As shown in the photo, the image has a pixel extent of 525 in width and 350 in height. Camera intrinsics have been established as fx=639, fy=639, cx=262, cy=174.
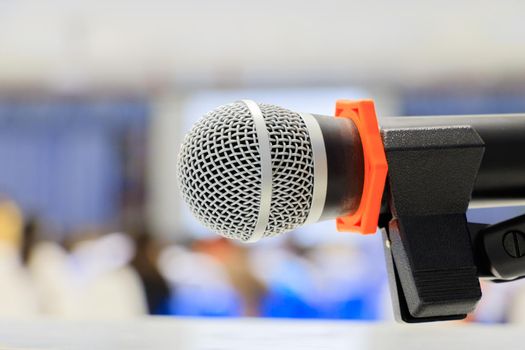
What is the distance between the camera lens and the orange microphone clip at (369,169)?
53 cm

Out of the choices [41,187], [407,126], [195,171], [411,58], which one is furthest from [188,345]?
[41,187]

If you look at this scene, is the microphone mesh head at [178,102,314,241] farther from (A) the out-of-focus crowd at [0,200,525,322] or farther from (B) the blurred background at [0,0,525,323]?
(A) the out-of-focus crowd at [0,200,525,322]

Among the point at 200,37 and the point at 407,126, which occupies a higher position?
the point at 407,126

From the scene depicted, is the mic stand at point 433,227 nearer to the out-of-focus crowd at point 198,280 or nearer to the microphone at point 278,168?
the microphone at point 278,168

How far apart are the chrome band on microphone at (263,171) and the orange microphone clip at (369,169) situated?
0.09 metres

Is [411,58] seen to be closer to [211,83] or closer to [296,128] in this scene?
[211,83]

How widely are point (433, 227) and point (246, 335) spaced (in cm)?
21

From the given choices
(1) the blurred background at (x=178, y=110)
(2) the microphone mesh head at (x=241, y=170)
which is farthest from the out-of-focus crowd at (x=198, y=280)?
(2) the microphone mesh head at (x=241, y=170)

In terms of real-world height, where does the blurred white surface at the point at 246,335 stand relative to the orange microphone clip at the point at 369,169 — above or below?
below

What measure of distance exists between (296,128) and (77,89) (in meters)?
4.36

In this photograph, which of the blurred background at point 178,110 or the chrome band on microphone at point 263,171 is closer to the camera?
the chrome band on microphone at point 263,171

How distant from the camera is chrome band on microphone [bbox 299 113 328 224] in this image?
52 cm

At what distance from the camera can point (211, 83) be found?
4.44 m

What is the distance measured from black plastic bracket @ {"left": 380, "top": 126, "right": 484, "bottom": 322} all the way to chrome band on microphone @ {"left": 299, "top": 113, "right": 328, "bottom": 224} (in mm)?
58
